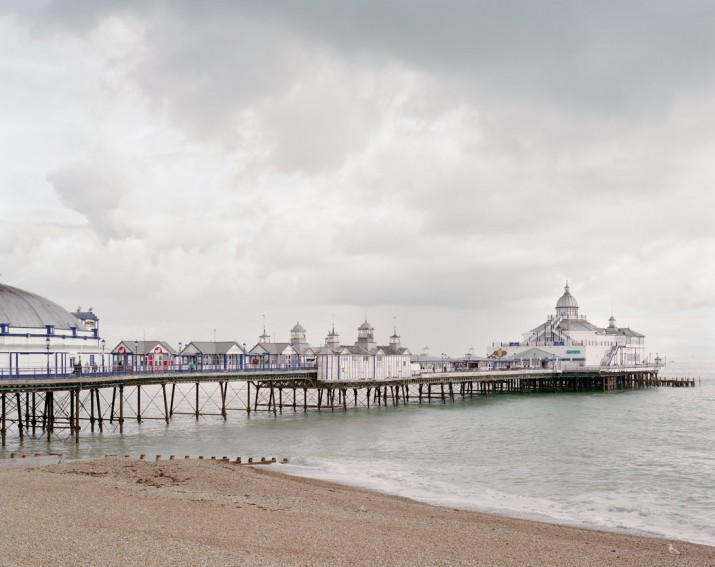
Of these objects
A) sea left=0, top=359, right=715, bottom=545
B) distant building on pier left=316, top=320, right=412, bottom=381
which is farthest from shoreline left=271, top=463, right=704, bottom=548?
distant building on pier left=316, top=320, right=412, bottom=381

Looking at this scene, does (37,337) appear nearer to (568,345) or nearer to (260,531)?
(260,531)

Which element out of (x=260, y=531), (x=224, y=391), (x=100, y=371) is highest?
(x=100, y=371)

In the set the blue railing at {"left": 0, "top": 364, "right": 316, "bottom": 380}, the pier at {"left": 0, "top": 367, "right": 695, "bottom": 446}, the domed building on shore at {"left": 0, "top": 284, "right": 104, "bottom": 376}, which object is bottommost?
the pier at {"left": 0, "top": 367, "right": 695, "bottom": 446}

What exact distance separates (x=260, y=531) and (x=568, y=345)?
10240 centimetres

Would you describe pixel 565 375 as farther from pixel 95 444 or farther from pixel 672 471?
pixel 95 444

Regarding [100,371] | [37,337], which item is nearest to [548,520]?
[37,337]

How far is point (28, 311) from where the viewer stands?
156 feet

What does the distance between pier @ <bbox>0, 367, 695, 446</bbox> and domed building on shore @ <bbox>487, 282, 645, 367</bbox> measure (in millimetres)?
4254

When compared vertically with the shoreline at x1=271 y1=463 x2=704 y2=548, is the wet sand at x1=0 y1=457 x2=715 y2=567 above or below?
above

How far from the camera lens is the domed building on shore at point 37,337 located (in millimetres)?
45312

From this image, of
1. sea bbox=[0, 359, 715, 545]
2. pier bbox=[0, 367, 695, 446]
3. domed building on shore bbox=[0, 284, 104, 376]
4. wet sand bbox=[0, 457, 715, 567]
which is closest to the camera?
wet sand bbox=[0, 457, 715, 567]

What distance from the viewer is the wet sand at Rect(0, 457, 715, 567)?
1612 cm

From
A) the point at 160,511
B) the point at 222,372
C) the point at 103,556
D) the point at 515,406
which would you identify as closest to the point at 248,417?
the point at 222,372

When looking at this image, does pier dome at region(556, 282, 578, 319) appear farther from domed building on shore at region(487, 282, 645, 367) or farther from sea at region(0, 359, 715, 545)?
sea at region(0, 359, 715, 545)
